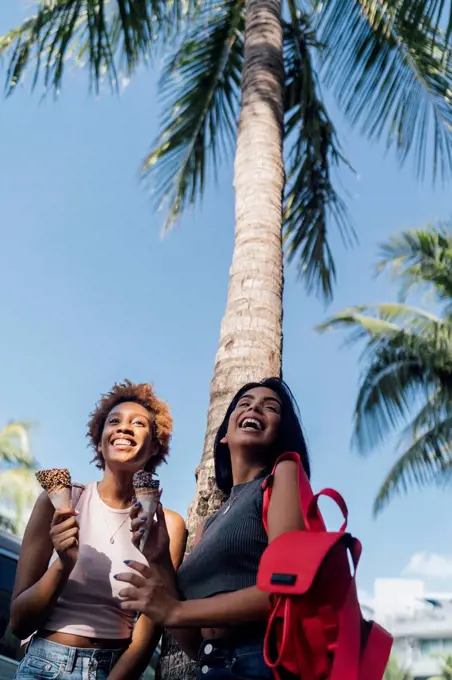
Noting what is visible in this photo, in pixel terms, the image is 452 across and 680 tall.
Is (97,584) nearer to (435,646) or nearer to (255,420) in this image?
(255,420)

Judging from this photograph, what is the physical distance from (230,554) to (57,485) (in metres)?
A: 0.68

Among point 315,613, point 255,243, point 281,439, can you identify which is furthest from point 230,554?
point 255,243

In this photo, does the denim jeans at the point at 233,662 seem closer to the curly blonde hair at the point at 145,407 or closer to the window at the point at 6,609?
the curly blonde hair at the point at 145,407

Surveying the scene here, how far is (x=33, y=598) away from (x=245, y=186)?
3556mm

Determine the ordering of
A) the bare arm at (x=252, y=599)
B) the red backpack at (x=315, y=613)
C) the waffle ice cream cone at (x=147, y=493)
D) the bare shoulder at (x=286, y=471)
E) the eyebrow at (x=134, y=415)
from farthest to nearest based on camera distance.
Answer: the eyebrow at (x=134, y=415)
the waffle ice cream cone at (x=147, y=493)
the bare shoulder at (x=286, y=471)
the bare arm at (x=252, y=599)
the red backpack at (x=315, y=613)

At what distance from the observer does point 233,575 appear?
204cm

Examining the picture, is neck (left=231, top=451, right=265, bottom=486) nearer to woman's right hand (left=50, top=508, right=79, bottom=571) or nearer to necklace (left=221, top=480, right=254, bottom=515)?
necklace (left=221, top=480, right=254, bottom=515)

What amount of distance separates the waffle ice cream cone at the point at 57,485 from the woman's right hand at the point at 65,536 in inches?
1.5

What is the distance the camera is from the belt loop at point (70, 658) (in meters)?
2.37

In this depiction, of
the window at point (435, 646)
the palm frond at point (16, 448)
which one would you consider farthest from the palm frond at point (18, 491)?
the window at point (435, 646)

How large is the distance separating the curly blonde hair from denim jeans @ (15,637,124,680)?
→ 0.75 meters

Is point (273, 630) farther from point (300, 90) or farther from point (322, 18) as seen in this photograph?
point (300, 90)

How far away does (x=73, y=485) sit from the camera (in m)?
2.74

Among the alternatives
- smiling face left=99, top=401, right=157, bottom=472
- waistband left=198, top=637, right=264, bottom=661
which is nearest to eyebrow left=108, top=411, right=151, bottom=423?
smiling face left=99, top=401, right=157, bottom=472
